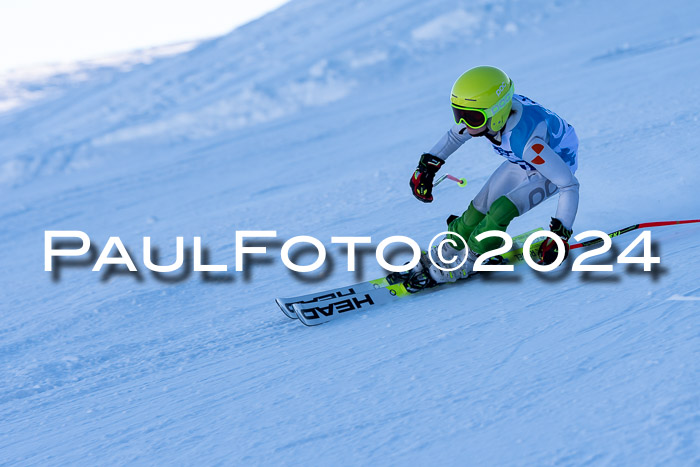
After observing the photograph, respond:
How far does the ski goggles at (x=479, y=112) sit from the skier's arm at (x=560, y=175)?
0.27 m

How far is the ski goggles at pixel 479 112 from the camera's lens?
3488 mm

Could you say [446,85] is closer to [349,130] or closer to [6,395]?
[349,130]

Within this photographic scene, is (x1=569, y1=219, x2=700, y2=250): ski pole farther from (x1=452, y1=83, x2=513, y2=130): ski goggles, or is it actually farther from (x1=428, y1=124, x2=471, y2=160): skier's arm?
(x1=452, y1=83, x2=513, y2=130): ski goggles

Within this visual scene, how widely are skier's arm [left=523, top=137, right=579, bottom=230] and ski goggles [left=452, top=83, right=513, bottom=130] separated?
274 millimetres

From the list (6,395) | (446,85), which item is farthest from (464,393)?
(446,85)

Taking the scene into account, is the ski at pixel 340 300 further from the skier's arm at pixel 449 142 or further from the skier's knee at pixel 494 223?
the skier's arm at pixel 449 142

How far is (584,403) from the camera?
2240mm

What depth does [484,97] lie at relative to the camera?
11.4 ft

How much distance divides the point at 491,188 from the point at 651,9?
15073 mm

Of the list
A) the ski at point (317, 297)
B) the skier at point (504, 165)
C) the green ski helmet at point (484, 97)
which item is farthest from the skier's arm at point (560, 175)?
the ski at point (317, 297)

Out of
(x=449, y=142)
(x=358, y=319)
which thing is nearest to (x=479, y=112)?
(x=449, y=142)

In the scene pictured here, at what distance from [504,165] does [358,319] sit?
4.36 ft

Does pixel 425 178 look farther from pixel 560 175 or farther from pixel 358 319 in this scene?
pixel 358 319

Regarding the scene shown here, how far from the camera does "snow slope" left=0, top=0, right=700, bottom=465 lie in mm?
2301
